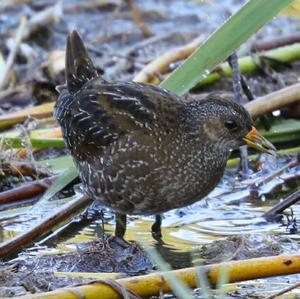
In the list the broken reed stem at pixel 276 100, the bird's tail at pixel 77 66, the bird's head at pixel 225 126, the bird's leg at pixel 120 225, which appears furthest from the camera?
the broken reed stem at pixel 276 100

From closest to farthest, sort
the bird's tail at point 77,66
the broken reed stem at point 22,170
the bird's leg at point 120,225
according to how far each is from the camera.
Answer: the bird's leg at point 120,225 → the bird's tail at point 77,66 → the broken reed stem at point 22,170

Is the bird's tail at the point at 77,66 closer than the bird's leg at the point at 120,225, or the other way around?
the bird's leg at the point at 120,225

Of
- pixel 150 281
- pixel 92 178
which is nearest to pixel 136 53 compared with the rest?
pixel 92 178

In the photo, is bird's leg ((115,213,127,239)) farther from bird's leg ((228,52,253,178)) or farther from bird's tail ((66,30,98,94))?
bird's leg ((228,52,253,178))

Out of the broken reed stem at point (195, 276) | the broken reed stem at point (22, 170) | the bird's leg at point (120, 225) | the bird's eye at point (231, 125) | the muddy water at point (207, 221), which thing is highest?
the bird's eye at point (231, 125)

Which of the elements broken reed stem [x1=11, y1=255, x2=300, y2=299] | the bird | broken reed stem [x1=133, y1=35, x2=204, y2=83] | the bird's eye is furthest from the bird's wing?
broken reed stem [x1=133, y1=35, x2=204, y2=83]

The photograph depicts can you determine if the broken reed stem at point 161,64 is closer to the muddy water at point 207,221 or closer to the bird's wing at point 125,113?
the muddy water at point 207,221

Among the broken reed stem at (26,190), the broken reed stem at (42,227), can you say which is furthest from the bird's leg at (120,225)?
the broken reed stem at (26,190)

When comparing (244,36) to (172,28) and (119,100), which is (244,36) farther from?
(172,28)
